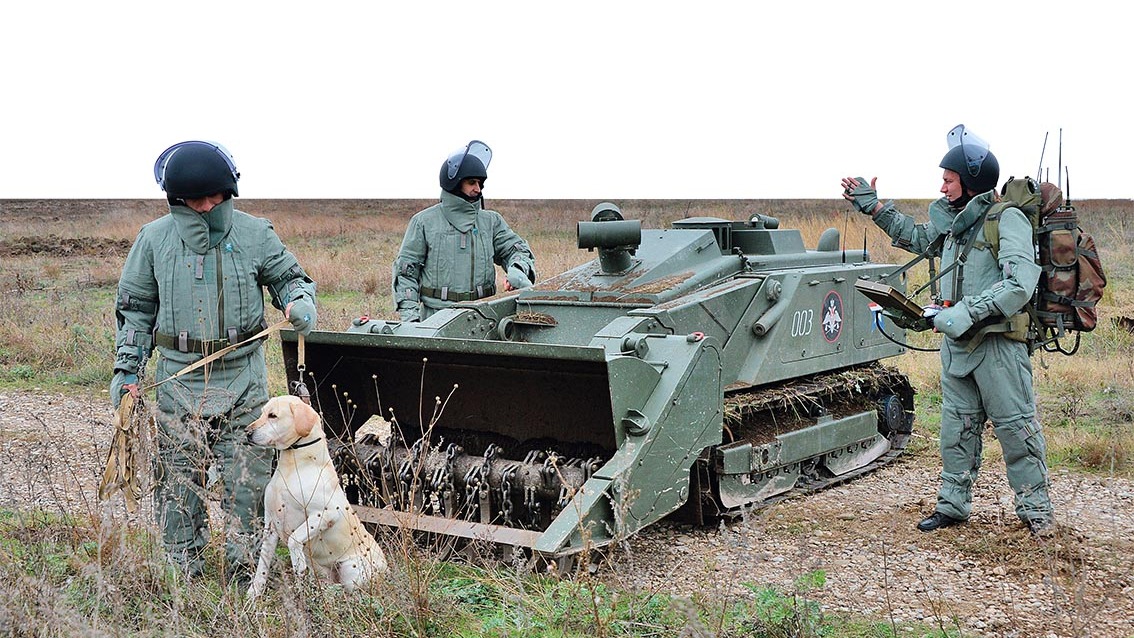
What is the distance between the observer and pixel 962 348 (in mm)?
6074

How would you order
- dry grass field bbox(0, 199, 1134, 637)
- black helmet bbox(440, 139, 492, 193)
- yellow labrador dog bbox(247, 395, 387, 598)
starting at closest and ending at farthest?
dry grass field bbox(0, 199, 1134, 637)
yellow labrador dog bbox(247, 395, 387, 598)
black helmet bbox(440, 139, 492, 193)

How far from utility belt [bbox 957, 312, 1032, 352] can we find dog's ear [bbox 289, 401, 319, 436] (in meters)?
3.44

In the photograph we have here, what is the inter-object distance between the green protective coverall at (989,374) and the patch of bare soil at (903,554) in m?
0.26

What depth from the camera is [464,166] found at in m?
7.51

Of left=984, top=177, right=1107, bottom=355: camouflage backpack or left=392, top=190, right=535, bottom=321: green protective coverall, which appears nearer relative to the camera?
left=984, top=177, right=1107, bottom=355: camouflage backpack

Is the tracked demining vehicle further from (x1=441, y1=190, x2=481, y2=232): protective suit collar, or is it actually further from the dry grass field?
(x1=441, y1=190, x2=481, y2=232): protective suit collar

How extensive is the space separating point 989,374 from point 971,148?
48.8 inches

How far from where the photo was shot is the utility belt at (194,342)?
195 inches

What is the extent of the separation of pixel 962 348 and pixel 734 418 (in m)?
1.29

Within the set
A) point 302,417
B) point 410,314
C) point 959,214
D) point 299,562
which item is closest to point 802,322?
point 959,214

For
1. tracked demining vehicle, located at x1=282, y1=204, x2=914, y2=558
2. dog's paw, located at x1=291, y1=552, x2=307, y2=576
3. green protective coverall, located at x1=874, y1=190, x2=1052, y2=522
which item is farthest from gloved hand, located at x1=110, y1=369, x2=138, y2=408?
green protective coverall, located at x1=874, y1=190, x2=1052, y2=522

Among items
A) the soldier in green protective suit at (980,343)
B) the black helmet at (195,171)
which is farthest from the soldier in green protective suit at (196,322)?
the soldier in green protective suit at (980,343)

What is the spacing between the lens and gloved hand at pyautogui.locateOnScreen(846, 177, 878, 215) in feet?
22.2

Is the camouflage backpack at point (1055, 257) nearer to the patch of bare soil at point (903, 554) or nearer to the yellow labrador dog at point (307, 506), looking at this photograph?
the patch of bare soil at point (903, 554)
